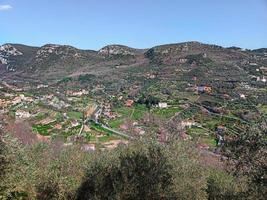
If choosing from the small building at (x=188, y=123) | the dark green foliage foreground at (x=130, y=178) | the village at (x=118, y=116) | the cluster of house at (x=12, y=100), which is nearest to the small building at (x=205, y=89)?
the village at (x=118, y=116)

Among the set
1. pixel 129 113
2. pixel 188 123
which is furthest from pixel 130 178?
pixel 129 113

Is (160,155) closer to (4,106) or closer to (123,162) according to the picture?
(123,162)

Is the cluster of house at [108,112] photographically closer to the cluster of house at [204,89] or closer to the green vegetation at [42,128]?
the green vegetation at [42,128]

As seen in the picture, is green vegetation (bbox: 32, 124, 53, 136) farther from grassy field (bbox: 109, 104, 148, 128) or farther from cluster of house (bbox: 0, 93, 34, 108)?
cluster of house (bbox: 0, 93, 34, 108)

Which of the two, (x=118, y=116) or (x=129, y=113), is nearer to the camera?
(x=118, y=116)

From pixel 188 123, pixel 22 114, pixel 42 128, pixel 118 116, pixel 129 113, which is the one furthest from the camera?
pixel 129 113

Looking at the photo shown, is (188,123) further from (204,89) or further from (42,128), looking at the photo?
(204,89)

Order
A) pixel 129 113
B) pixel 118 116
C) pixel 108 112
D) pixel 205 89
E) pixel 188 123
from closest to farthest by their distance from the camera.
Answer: pixel 188 123 → pixel 118 116 → pixel 129 113 → pixel 108 112 → pixel 205 89

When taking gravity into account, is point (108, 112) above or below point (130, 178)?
below

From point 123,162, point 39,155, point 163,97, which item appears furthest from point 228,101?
point 123,162
